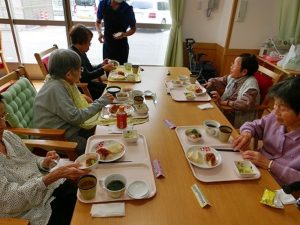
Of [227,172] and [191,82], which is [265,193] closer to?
[227,172]

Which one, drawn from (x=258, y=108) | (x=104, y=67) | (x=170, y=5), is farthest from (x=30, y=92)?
(x=170, y=5)

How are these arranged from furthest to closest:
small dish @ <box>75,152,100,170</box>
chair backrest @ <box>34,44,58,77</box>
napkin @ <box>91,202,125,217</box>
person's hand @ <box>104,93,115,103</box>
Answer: chair backrest @ <box>34,44,58,77</box>, person's hand @ <box>104,93,115,103</box>, small dish @ <box>75,152,100,170</box>, napkin @ <box>91,202,125,217</box>

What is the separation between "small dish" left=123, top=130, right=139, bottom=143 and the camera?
1.29m

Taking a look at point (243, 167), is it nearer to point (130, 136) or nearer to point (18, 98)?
point (130, 136)

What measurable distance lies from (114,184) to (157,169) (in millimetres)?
222

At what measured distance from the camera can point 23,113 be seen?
1.68 metres

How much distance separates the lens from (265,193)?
100cm

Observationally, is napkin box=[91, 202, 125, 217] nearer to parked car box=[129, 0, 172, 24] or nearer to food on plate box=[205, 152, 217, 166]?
food on plate box=[205, 152, 217, 166]

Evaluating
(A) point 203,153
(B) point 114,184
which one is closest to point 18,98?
(B) point 114,184

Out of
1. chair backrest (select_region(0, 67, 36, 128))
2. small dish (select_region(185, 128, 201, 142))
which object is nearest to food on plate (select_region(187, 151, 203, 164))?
small dish (select_region(185, 128, 201, 142))

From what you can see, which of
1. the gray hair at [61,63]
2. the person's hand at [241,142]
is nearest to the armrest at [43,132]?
the gray hair at [61,63]

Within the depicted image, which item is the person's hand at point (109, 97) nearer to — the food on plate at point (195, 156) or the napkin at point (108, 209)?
the food on plate at point (195, 156)

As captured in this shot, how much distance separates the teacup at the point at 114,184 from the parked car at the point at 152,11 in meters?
3.44

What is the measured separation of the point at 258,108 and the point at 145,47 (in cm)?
270
